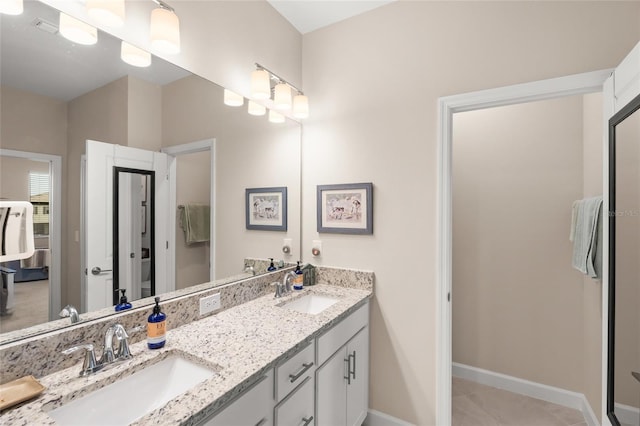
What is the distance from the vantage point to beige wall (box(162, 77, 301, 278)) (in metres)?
1.50

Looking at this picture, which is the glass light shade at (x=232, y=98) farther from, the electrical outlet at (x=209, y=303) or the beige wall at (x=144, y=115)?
the electrical outlet at (x=209, y=303)

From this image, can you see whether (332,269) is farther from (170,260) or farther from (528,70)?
(528,70)

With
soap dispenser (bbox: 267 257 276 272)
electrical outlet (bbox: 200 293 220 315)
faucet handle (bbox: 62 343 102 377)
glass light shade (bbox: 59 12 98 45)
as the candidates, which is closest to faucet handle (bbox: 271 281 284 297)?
soap dispenser (bbox: 267 257 276 272)

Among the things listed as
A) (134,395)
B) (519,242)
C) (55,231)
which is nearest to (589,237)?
(519,242)

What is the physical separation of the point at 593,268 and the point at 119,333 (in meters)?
2.50

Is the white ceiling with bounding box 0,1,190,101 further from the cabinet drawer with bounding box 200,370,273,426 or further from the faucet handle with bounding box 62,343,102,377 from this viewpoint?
the cabinet drawer with bounding box 200,370,273,426

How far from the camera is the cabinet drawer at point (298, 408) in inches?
46.0

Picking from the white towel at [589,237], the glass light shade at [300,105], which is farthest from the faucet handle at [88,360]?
the white towel at [589,237]

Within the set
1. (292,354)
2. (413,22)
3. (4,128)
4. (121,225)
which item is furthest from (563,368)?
(4,128)

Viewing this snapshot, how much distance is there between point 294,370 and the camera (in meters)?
1.24

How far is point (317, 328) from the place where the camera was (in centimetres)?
137

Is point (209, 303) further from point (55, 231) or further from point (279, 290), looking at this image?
point (55, 231)

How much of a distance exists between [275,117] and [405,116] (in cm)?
89

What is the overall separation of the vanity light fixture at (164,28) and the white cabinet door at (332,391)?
1623mm
